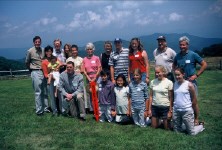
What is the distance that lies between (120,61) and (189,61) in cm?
209

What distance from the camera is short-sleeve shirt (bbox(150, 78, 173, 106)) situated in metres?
7.06

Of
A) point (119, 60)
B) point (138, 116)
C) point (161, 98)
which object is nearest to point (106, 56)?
point (119, 60)

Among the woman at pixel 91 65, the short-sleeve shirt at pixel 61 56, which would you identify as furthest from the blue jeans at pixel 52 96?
the woman at pixel 91 65

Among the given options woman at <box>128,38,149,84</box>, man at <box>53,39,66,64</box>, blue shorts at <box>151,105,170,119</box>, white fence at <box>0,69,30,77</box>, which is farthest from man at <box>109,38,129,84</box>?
white fence at <box>0,69,30,77</box>

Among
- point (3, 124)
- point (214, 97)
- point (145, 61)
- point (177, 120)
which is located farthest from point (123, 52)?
point (214, 97)

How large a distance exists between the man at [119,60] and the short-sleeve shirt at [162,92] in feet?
4.55

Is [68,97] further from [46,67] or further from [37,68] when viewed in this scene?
[37,68]

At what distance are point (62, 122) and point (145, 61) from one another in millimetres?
3085

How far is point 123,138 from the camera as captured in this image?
21.6ft

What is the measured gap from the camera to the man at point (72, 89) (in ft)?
27.7

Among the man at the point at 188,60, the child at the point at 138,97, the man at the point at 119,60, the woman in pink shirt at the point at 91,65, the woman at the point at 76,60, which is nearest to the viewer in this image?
the man at the point at 188,60

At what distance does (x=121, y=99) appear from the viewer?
7.93 metres

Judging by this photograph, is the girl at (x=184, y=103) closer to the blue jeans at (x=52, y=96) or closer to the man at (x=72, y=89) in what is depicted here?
the man at (x=72, y=89)

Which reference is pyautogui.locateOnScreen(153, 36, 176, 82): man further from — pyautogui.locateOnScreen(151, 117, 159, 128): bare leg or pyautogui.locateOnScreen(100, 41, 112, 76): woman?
pyautogui.locateOnScreen(100, 41, 112, 76): woman
